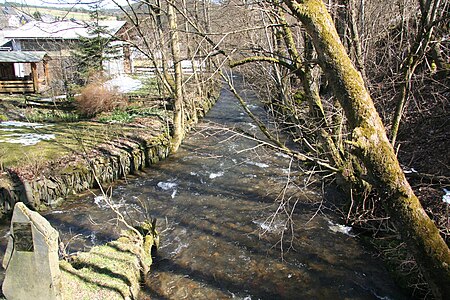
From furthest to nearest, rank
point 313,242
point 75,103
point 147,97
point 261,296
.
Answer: point 147,97, point 75,103, point 313,242, point 261,296

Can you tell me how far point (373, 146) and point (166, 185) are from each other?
883cm

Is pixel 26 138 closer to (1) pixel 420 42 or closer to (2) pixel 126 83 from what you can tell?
(1) pixel 420 42

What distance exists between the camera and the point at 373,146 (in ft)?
11.6

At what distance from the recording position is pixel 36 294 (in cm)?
421

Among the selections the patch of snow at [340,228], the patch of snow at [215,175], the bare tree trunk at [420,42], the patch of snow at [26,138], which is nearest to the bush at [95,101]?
the patch of snow at [26,138]

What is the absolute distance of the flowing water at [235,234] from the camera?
21.7 feet

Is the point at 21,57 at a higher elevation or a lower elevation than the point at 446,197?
higher

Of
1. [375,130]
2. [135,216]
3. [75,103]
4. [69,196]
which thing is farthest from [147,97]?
[375,130]

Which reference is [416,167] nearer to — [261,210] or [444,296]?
[261,210]

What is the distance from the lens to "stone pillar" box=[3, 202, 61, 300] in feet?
12.8

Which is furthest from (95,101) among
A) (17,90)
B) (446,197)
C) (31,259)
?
(446,197)

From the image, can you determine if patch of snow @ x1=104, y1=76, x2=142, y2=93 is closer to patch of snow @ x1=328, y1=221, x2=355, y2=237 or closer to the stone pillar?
patch of snow @ x1=328, y1=221, x2=355, y2=237

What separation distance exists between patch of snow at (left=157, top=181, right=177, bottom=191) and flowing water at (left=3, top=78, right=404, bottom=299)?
1.3 inches

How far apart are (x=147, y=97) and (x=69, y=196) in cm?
1120
